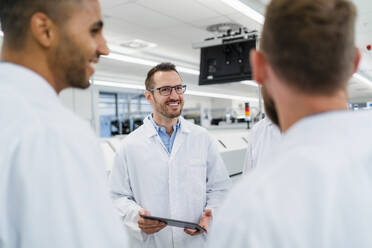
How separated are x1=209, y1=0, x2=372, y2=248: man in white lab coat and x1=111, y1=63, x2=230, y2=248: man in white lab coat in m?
1.01

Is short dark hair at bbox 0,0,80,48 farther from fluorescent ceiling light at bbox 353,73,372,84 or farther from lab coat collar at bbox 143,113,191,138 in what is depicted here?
fluorescent ceiling light at bbox 353,73,372,84

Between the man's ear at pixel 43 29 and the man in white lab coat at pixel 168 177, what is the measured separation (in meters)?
0.96

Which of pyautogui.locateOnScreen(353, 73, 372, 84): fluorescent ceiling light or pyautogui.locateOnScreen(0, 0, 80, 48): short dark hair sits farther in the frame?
pyautogui.locateOnScreen(353, 73, 372, 84): fluorescent ceiling light

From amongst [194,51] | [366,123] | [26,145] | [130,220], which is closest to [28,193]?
[26,145]

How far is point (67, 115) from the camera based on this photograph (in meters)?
0.65

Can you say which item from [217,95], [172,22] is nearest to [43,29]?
[172,22]

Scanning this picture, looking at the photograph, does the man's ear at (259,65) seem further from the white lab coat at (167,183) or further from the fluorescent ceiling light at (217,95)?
the fluorescent ceiling light at (217,95)

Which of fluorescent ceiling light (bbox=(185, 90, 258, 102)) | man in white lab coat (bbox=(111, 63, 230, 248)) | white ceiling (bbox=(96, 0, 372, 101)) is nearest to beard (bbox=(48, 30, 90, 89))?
man in white lab coat (bbox=(111, 63, 230, 248))

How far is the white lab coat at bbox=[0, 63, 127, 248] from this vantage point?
585 millimetres

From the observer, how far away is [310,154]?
20.2 inches

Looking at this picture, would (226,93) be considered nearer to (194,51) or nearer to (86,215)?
(194,51)

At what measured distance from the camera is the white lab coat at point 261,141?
1645 millimetres

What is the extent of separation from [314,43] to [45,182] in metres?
0.57

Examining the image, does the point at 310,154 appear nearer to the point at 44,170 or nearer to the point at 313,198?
the point at 313,198
